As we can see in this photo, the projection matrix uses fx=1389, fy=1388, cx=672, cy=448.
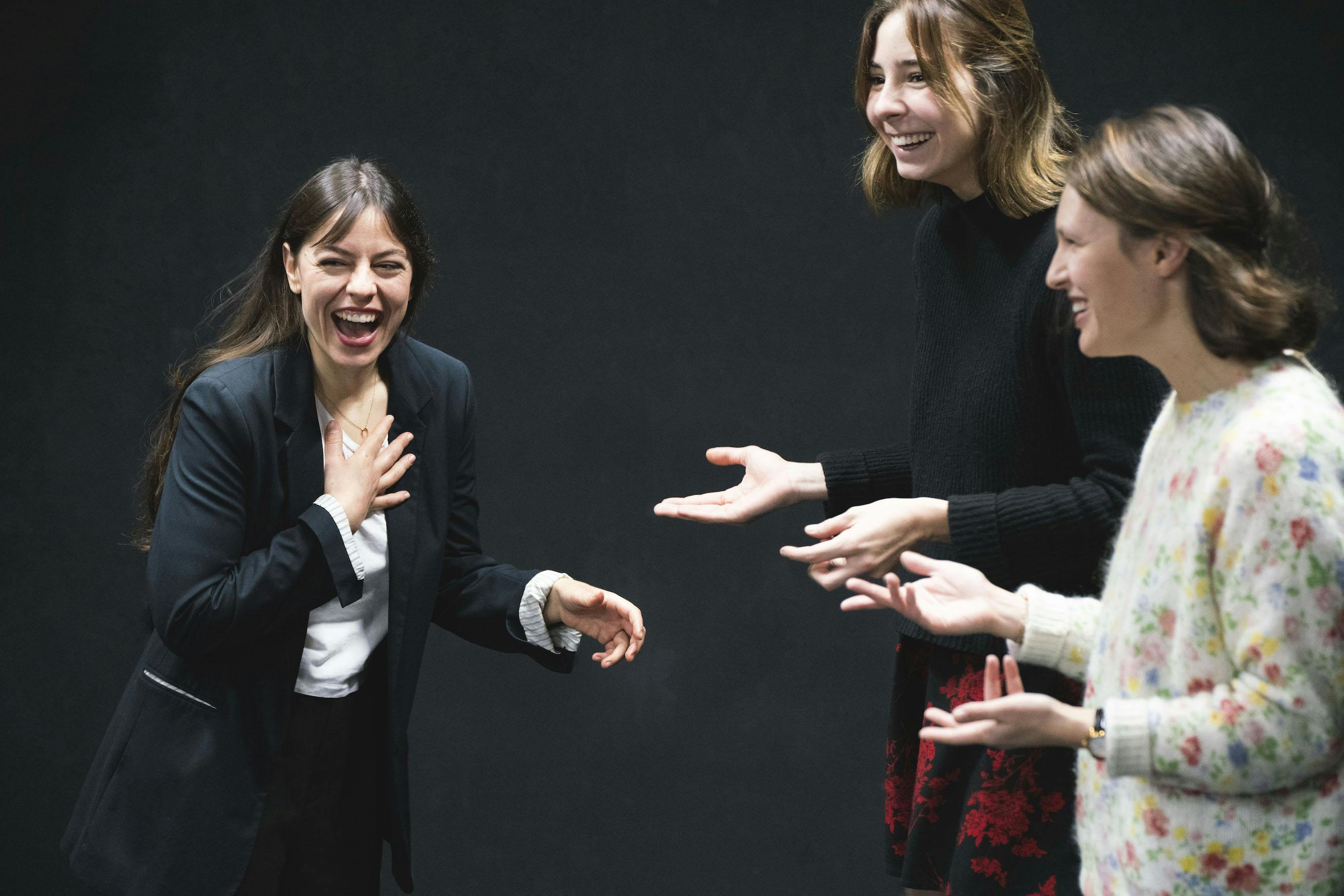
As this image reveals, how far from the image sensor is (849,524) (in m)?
1.65

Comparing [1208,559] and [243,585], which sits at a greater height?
[1208,559]

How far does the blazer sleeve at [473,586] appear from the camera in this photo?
87.6 inches

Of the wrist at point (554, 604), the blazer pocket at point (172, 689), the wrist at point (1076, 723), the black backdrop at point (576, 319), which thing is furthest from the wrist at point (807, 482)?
the black backdrop at point (576, 319)

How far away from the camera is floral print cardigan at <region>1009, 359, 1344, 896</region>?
3.89 ft

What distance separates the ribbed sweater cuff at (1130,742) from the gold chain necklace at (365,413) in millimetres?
1224

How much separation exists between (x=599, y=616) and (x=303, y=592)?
48 cm

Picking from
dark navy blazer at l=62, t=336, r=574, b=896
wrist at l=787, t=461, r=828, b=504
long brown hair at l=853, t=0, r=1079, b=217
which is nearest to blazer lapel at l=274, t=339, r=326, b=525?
dark navy blazer at l=62, t=336, r=574, b=896

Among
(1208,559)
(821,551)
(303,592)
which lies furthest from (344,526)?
(1208,559)

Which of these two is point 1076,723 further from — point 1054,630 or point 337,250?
point 337,250

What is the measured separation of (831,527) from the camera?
1.65m

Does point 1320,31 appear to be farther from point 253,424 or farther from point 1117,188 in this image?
point 253,424

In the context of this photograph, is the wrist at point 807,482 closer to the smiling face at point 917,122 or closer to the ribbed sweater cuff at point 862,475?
the ribbed sweater cuff at point 862,475

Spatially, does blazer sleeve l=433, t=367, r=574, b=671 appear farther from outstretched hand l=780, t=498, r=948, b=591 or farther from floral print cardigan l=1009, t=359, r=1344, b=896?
floral print cardigan l=1009, t=359, r=1344, b=896

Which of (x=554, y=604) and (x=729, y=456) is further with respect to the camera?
(x=554, y=604)
